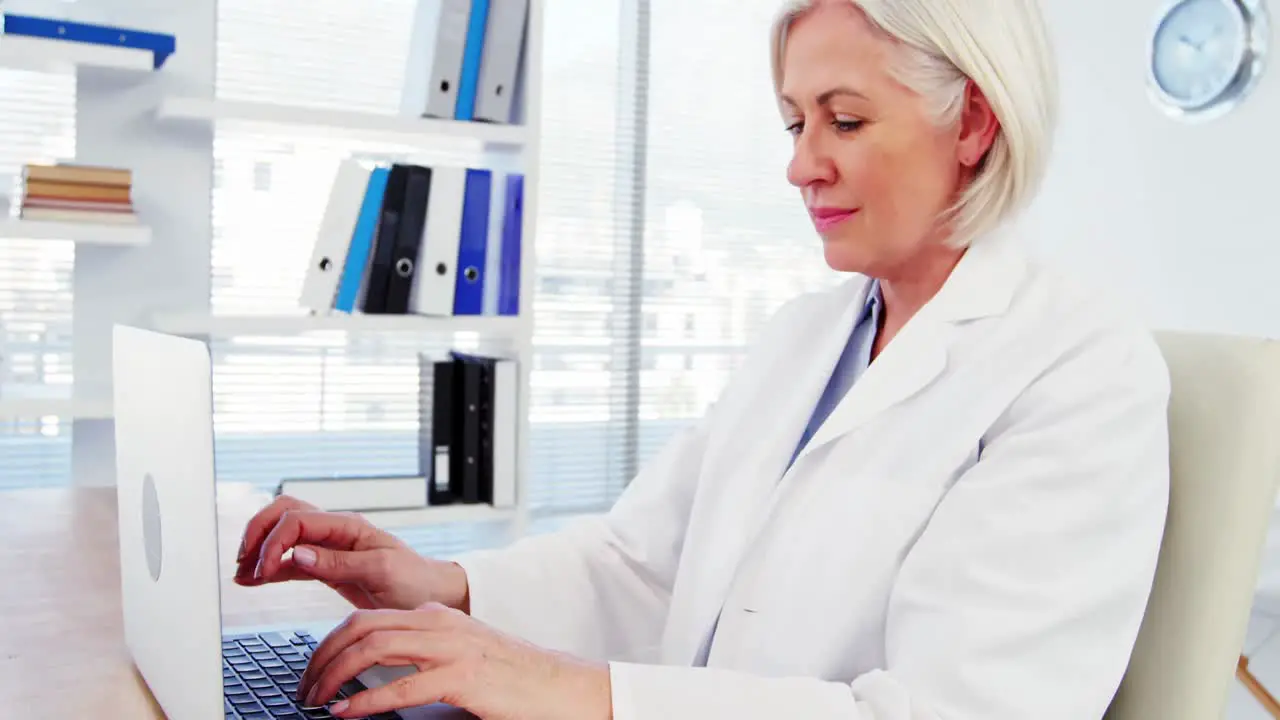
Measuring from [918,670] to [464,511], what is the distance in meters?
1.68

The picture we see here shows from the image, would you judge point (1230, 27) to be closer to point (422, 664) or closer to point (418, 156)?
point (418, 156)

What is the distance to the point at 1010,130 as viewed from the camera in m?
1.08

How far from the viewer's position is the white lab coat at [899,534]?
0.85m

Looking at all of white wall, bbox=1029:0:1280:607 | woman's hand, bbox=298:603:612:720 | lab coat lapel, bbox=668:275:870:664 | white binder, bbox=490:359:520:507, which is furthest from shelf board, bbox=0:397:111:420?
white wall, bbox=1029:0:1280:607

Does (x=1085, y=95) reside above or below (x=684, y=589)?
above

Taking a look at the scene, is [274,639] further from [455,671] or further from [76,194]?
[76,194]

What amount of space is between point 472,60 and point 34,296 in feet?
3.31

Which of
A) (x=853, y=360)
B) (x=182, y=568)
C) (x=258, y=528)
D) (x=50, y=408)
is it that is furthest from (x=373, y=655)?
(x=50, y=408)

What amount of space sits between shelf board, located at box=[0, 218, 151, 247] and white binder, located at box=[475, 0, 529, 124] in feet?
2.27

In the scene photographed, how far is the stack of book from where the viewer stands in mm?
2080

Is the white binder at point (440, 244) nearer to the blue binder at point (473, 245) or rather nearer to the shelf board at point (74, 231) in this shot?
the blue binder at point (473, 245)

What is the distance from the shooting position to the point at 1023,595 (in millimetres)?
855

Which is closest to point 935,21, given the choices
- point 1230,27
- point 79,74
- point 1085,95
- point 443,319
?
point 443,319

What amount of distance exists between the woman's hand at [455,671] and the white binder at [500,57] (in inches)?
68.0
